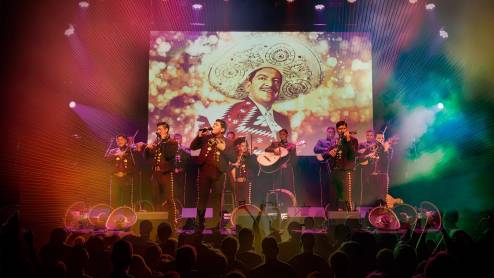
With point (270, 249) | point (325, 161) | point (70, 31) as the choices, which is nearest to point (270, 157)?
point (325, 161)

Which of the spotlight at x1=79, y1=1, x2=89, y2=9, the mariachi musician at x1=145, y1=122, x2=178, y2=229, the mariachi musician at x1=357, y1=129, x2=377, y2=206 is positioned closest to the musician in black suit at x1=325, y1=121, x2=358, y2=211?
the mariachi musician at x1=357, y1=129, x2=377, y2=206

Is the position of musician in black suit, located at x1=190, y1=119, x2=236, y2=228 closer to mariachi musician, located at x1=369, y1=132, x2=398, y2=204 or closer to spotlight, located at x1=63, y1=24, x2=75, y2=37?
mariachi musician, located at x1=369, y1=132, x2=398, y2=204

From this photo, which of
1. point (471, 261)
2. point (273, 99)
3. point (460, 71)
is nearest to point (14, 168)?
point (273, 99)

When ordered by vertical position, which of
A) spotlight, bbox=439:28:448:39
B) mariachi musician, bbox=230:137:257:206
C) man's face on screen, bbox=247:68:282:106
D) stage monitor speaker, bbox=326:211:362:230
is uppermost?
spotlight, bbox=439:28:448:39

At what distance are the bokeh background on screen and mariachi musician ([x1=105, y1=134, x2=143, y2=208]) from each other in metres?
1.13

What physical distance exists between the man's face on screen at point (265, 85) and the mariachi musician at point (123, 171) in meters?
2.65

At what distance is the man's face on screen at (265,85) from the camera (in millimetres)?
10406

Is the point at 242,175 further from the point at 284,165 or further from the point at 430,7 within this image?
the point at 430,7

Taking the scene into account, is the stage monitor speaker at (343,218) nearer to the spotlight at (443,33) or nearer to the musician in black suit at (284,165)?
the musician in black suit at (284,165)

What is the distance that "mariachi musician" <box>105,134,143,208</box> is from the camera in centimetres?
916

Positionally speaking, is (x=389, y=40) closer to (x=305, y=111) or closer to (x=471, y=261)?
(x=305, y=111)

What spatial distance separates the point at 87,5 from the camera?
10016 mm

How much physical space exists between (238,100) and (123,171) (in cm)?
281

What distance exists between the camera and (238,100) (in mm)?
10391
